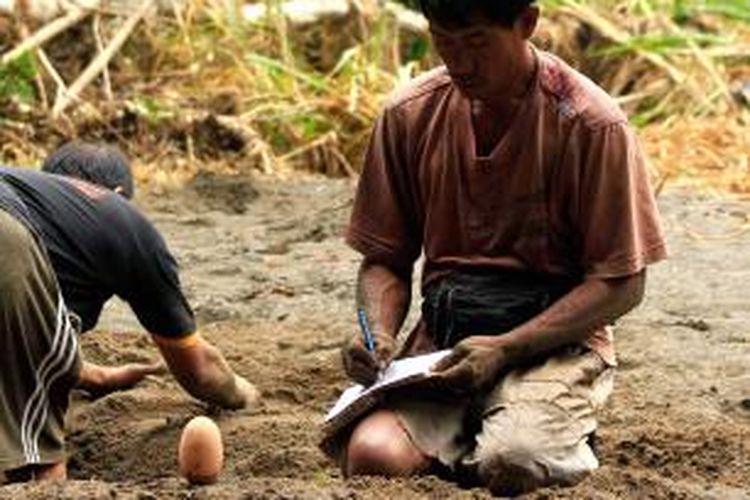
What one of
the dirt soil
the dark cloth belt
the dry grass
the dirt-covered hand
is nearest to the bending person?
the dirt soil

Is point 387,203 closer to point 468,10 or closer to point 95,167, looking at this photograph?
point 468,10

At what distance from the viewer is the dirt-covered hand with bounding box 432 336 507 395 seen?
3812 millimetres

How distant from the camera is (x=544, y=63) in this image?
396cm

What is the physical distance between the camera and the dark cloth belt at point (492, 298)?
4.00 m

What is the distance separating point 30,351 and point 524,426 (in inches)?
47.8

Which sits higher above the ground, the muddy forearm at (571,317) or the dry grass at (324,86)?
the muddy forearm at (571,317)

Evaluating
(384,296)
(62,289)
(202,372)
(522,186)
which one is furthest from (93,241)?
(522,186)

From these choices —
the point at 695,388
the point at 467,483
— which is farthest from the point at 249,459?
the point at 695,388

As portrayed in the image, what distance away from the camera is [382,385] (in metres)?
3.90

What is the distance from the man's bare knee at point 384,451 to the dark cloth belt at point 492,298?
A: 10.5 inches

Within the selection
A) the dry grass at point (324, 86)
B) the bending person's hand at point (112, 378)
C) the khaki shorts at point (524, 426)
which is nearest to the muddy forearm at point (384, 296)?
the khaki shorts at point (524, 426)

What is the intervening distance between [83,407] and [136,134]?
4044mm

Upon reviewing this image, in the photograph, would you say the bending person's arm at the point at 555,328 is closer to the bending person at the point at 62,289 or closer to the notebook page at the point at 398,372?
the notebook page at the point at 398,372

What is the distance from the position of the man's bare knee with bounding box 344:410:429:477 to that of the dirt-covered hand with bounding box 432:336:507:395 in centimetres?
14
